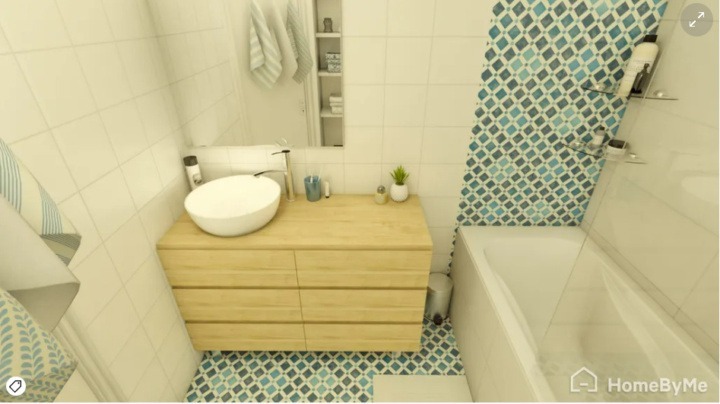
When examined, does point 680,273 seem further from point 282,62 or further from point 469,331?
point 282,62

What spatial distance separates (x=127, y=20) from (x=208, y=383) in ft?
5.47

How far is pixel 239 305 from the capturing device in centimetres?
159

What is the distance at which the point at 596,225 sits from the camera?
68.2 inches

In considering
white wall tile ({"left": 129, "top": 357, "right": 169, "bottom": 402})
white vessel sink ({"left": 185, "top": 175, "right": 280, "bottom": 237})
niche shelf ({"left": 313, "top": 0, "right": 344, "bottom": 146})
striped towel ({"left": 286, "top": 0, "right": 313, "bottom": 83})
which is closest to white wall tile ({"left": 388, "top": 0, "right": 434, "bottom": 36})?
niche shelf ({"left": 313, "top": 0, "right": 344, "bottom": 146})

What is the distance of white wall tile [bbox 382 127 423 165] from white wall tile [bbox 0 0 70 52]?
3.93 ft

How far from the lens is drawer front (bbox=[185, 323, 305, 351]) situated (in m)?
1.67

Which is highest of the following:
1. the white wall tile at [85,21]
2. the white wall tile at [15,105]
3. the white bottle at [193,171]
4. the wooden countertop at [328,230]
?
the white wall tile at [85,21]

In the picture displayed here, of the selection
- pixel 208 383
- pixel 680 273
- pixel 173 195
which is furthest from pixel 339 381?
pixel 680 273

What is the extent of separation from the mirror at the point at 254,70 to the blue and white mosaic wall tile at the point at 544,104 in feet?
2.33

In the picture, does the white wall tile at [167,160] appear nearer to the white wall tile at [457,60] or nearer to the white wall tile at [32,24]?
the white wall tile at [32,24]

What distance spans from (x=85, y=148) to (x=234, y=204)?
2.21ft

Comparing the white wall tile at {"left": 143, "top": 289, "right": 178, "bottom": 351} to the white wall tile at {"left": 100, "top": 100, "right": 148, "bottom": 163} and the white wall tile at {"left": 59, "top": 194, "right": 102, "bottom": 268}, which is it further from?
the white wall tile at {"left": 100, "top": 100, "right": 148, "bottom": 163}

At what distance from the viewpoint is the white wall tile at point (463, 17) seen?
140 centimetres

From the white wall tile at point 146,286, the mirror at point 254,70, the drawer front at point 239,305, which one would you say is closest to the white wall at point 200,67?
the mirror at point 254,70
